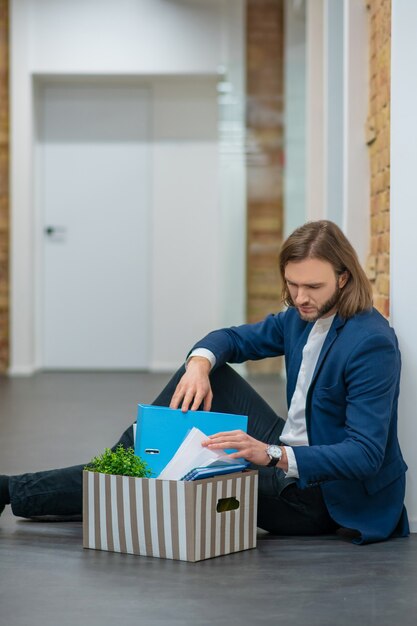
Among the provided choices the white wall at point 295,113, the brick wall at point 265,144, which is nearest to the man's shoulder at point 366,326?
the white wall at point 295,113

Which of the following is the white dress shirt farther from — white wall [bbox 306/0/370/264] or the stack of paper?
white wall [bbox 306/0/370/264]

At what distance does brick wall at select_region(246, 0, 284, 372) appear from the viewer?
7961mm

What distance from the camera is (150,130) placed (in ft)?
27.0

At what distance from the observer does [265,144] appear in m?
7.95

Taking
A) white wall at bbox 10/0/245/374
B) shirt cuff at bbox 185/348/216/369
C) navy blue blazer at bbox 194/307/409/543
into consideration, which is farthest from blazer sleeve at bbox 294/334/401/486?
white wall at bbox 10/0/245/374

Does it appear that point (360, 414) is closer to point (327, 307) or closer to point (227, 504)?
point (327, 307)

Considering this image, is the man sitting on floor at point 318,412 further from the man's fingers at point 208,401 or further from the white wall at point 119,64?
the white wall at point 119,64

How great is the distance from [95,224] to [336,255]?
5.87 m

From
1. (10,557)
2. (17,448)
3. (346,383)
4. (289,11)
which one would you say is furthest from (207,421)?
(289,11)

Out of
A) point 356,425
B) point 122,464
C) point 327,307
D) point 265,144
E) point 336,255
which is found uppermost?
point 265,144

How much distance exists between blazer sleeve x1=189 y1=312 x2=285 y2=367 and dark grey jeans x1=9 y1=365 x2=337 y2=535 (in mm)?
91

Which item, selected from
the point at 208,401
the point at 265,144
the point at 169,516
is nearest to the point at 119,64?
the point at 265,144

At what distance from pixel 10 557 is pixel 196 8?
604cm

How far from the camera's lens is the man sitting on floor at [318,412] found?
8.14ft
